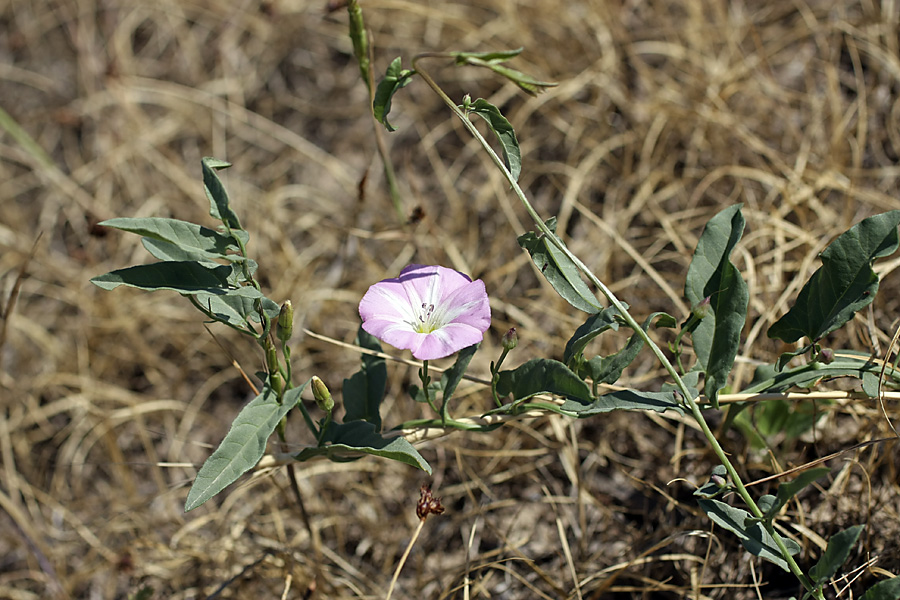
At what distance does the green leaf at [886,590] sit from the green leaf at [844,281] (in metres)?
0.44

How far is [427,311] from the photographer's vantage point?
4.98 ft

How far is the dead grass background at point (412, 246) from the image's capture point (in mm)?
1989

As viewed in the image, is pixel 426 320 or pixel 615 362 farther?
pixel 426 320

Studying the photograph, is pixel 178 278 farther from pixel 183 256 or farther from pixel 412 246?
pixel 412 246

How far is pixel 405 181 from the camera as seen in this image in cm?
314

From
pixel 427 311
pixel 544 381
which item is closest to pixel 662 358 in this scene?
pixel 544 381

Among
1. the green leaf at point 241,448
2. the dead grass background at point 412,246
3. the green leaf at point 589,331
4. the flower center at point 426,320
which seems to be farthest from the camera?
the dead grass background at point 412,246

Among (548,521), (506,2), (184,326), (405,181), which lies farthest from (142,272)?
(506,2)

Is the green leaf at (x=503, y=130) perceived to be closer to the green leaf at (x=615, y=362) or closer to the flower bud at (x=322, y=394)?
the green leaf at (x=615, y=362)

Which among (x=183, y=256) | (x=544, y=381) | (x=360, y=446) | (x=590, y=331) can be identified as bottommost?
(x=360, y=446)

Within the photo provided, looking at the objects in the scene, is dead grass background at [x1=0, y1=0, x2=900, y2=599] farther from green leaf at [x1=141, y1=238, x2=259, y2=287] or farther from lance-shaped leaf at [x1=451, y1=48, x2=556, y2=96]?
lance-shaped leaf at [x1=451, y1=48, x2=556, y2=96]

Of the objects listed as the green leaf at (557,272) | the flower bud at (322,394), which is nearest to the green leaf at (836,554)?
the green leaf at (557,272)

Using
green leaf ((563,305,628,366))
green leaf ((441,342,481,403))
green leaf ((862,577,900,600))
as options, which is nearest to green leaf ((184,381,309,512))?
green leaf ((441,342,481,403))

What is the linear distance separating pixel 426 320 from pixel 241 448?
46 centimetres
